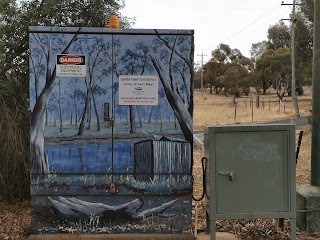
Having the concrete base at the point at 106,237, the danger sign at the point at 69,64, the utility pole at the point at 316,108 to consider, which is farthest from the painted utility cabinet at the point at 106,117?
the utility pole at the point at 316,108

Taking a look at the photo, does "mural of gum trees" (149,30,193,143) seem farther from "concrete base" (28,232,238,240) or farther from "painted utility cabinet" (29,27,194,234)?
"concrete base" (28,232,238,240)

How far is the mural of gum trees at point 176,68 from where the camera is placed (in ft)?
15.4

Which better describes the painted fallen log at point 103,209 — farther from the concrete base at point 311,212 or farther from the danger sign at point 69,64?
the concrete base at point 311,212

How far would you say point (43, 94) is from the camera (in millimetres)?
4668

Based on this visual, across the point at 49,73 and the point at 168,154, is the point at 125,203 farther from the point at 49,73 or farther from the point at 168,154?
the point at 49,73

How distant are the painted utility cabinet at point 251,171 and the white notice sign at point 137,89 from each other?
80 centimetres

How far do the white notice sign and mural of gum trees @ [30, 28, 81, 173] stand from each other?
772 mm

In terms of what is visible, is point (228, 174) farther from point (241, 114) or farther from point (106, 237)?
point (241, 114)

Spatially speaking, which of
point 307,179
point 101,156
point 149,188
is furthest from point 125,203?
point 307,179

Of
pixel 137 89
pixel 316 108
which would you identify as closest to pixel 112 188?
pixel 137 89

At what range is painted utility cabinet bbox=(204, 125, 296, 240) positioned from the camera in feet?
14.9

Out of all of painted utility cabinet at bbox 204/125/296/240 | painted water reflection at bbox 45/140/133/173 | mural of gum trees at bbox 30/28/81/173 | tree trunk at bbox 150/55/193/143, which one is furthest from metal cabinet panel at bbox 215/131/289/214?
mural of gum trees at bbox 30/28/81/173

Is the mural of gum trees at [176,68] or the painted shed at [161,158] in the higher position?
the mural of gum trees at [176,68]

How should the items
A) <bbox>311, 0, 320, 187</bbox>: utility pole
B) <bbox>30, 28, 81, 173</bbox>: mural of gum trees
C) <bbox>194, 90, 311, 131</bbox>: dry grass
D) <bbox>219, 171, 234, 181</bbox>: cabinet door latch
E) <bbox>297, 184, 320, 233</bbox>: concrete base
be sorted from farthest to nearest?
<bbox>194, 90, 311, 131</bbox>: dry grass < <bbox>311, 0, 320, 187</bbox>: utility pole < <bbox>297, 184, 320, 233</bbox>: concrete base < <bbox>30, 28, 81, 173</bbox>: mural of gum trees < <bbox>219, 171, 234, 181</bbox>: cabinet door latch
